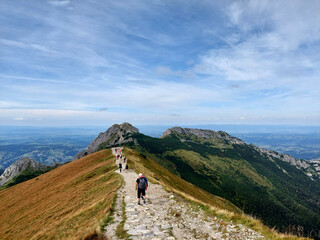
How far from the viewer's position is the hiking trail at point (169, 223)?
11625mm

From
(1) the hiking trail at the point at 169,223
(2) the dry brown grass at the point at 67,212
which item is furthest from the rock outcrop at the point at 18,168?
(1) the hiking trail at the point at 169,223

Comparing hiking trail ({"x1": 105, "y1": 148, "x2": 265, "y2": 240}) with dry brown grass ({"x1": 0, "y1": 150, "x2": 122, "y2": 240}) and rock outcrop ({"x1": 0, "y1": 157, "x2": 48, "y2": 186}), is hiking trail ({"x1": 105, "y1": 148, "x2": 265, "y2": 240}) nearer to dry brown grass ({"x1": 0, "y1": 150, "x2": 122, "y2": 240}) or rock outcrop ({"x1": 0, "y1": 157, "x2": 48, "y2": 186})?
dry brown grass ({"x1": 0, "y1": 150, "x2": 122, "y2": 240})

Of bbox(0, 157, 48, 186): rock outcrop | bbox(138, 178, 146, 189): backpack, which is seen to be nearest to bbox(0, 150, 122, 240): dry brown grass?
bbox(138, 178, 146, 189): backpack

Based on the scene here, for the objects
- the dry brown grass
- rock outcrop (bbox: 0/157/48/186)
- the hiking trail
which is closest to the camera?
the hiking trail

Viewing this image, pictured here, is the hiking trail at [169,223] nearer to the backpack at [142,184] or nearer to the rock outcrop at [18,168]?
the backpack at [142,184]

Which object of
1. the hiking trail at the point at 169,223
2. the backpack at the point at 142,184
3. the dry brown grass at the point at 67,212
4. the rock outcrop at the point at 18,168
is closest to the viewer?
the hiking trail at the point at 169,223

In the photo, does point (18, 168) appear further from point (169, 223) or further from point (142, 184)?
point (169, 223)

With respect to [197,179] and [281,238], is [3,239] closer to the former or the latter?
[281,238]

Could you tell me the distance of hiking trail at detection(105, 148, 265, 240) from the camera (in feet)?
38.1

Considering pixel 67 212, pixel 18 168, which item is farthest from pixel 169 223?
pixel 18 168

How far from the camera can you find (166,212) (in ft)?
53.2

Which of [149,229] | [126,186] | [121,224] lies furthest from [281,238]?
[126,186]

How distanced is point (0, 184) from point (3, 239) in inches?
6798

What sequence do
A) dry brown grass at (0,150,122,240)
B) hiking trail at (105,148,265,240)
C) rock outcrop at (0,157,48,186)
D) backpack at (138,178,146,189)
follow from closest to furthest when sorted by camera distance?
1. hiking trail at (105,148,265,240)
2. dry brown grass at (0,150,122,240)
3. backpack at (138,178,146,189)
4. rock outcrop at (0,157,48,186)
